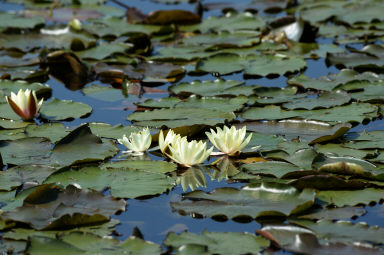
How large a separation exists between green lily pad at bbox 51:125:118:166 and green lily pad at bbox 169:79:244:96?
1.19 m

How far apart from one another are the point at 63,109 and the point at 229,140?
1471mm

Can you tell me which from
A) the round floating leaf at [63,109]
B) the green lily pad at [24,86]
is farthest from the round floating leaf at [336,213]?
the green lily pad at [24,86]

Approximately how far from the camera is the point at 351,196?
3.14m

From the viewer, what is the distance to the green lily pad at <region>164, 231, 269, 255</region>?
2646 millimetres

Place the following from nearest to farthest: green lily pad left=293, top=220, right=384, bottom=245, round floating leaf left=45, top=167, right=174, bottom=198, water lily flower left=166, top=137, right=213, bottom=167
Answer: green lily pad left=293, top=220, right=384, bottom=245, round floating leaf left=45, top=167, right=174, bottom=198, water lily flower left=166, top=137, right=213, bottom=167

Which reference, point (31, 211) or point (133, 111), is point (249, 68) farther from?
point (31, 211)

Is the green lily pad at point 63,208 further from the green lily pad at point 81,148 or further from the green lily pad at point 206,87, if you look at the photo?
the green lily pad at point 206,87

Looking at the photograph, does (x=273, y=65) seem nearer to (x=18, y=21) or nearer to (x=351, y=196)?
(x=351, y=196)

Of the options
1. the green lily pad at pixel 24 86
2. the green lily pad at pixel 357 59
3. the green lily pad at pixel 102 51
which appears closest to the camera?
the green lily pad at pixel 24 86

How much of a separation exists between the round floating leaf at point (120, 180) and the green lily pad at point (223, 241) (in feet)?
1.78

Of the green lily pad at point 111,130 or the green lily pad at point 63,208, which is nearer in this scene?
the green lily pad at point 63,208

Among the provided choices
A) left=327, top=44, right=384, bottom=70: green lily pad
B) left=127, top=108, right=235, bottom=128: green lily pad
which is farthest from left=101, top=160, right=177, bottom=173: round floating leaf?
left=327, top=44, right=384, bottom=70: green lily pad

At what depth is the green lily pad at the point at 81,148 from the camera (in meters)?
3.71

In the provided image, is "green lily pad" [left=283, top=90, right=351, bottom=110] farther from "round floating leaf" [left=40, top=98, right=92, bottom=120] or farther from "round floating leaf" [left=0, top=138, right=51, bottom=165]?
"round floating leaf" [left=0, top=138, right=51, bottom=165]
